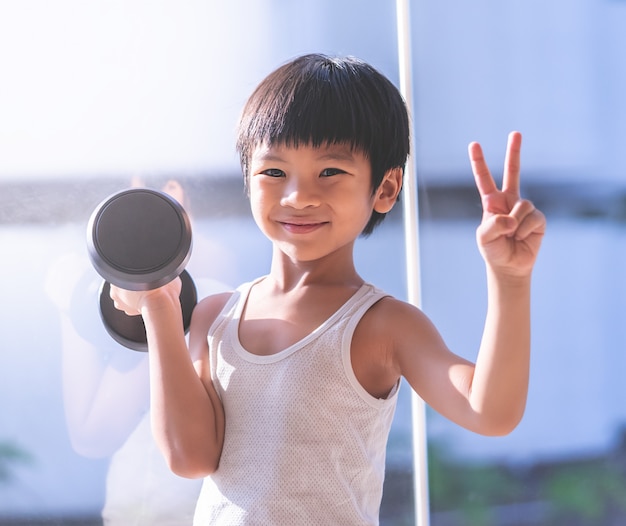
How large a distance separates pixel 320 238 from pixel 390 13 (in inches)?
23.8

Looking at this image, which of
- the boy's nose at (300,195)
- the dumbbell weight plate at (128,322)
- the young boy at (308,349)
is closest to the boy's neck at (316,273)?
the young boy at (308,349)

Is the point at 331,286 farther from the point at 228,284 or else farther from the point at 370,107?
the point at 228,284

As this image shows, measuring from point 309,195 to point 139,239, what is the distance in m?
0.23

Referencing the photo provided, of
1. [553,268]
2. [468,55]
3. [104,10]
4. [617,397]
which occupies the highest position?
[104,10]

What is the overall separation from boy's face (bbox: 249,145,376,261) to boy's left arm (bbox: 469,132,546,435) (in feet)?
0.60

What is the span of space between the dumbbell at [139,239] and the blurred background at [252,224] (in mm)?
347

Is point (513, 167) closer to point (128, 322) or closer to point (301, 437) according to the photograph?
point (301, 437)

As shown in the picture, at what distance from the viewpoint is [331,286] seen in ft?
3.47

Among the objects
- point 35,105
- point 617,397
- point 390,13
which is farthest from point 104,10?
point 617,397

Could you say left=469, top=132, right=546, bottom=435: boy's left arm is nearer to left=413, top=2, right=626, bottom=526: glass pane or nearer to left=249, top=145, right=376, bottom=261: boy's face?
left=249, top=145, right=376, bottom=261: boy's face

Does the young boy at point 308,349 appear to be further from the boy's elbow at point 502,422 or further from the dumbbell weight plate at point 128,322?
the dumbbell weight plate at point 128,322

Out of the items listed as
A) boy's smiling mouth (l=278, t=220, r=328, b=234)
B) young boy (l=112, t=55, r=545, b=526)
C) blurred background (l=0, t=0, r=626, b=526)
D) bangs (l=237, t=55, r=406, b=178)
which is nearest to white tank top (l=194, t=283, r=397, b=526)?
young boy (l=112, t=55, r=545, b=526)

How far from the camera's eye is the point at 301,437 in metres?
0.97

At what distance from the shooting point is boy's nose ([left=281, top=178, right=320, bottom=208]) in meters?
0.97
